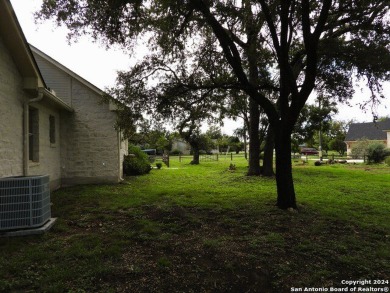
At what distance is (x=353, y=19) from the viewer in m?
8.52

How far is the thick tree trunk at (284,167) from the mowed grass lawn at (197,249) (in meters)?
0.41

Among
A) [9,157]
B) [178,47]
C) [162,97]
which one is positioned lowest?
[9,157]

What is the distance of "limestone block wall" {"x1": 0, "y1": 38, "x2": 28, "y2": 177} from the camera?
23.2 feet

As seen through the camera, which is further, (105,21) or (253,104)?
(253,104)

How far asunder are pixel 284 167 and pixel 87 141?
8.75 meters

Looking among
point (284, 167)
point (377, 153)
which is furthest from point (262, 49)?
point (377, 153)

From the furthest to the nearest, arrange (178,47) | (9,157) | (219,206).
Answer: (178,47)
(219,206)
(9,157)

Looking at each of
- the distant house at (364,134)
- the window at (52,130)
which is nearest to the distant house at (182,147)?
the distant house at (364,134)

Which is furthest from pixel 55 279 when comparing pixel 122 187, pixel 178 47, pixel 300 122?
pixel 300 122

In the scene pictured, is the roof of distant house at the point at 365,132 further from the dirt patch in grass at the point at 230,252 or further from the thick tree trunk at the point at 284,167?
the dirt patch in grass at the point at 230,252

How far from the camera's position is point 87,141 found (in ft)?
43.4

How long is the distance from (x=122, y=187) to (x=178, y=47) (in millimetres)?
6097

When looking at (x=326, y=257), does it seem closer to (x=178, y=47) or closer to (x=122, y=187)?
(x=178, y=47)

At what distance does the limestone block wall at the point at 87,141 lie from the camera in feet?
43.0
